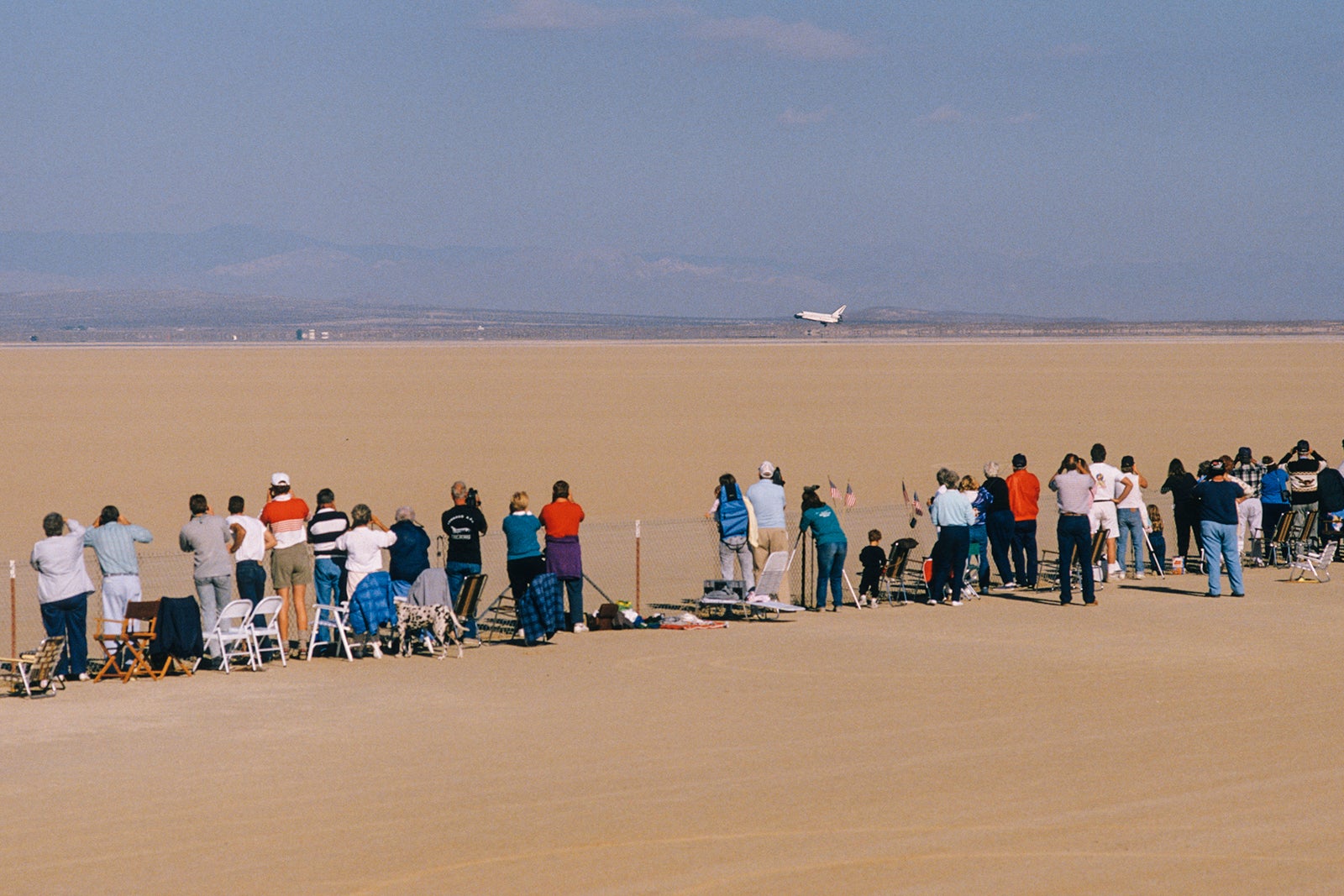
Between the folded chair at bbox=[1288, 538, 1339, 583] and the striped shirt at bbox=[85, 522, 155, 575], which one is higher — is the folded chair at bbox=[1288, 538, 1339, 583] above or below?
below

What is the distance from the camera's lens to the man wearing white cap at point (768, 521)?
1494 cm

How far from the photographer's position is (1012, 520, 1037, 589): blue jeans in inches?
639

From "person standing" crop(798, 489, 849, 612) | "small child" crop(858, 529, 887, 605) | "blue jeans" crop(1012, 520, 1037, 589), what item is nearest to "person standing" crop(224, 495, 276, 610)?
"person standing" crop(798, 489, 849, 612)

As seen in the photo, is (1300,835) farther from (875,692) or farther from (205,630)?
(205,630)

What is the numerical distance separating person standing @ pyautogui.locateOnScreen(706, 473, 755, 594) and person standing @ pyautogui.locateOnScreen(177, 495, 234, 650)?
4.74 m

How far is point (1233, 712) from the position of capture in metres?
10.2

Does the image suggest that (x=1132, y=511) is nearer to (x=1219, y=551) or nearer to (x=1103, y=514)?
(x=1103, y=514)

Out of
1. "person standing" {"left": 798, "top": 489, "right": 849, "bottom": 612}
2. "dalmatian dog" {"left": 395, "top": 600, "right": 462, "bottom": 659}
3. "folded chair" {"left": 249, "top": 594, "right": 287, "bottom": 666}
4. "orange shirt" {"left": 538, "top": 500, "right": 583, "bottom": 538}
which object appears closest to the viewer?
"folded chair" {"left": 249, "top": 594, "right": 287, "bottom": 666}

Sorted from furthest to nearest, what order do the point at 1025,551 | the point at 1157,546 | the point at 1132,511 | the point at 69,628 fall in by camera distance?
1. the point at 1157,546
2. the point at 1132,511
3. the point at 1025,551
4. the point at 69,628

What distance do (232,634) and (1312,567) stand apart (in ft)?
38.2

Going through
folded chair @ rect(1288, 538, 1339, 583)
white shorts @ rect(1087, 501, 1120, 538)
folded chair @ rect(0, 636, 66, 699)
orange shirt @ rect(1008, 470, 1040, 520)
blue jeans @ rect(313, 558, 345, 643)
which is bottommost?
folded chair @ rect(0, 636, 66, 699)

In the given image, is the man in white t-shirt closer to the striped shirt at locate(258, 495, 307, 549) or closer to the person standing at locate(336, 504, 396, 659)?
the person standing at locate(336, 504, 396, 659)

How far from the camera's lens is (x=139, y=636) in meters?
11.5

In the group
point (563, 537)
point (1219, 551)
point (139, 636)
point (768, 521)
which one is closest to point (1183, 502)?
point (1219, 551)
